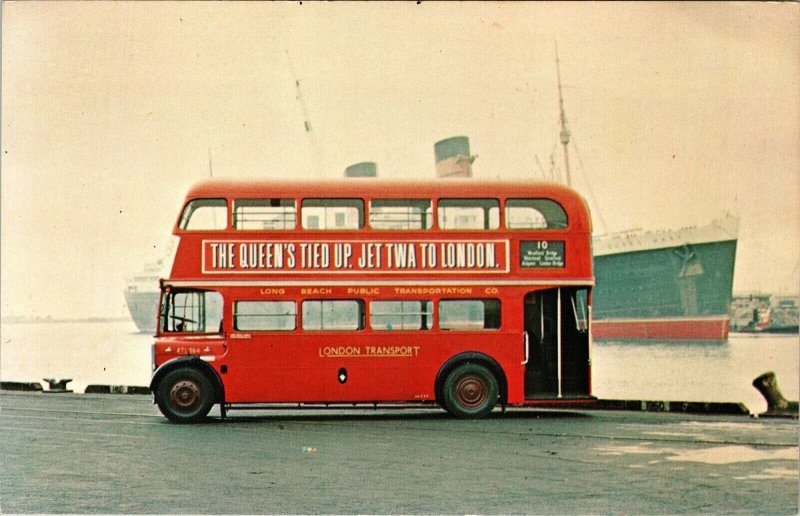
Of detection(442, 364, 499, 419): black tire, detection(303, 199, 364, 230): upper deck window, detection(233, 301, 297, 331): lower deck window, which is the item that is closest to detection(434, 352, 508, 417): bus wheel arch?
detection(442, 364, 499, 419): black tire

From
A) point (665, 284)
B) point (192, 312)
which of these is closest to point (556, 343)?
point (192, 312)

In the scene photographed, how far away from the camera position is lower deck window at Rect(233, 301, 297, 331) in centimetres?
1154

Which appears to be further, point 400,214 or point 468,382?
point 468,382

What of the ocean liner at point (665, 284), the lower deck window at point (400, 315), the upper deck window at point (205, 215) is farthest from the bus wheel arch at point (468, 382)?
the ocean liner at point (665, 284)

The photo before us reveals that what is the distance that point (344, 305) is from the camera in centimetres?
1169

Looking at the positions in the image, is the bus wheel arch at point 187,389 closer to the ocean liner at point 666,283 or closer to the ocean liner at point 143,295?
the ocean liner at point 143,295

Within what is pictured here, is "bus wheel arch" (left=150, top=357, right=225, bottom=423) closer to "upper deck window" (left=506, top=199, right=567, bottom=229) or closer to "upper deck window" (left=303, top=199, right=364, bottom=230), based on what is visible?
"upper deck window" (left=303, top=199, right=364, bottom=230)

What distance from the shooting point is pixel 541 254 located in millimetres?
11688

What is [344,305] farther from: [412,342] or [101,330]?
[101,330]

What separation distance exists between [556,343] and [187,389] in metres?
4.48

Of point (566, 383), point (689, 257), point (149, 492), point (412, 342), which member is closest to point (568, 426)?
point (566, 383)

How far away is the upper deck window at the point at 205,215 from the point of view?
11.4m

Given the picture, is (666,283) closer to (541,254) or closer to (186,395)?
(541,254)

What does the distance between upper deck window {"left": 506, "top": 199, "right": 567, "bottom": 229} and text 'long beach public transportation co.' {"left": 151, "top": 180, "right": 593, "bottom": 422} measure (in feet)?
0.05
